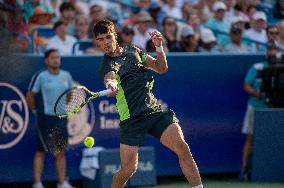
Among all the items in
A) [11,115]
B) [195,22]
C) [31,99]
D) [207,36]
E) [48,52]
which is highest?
[195,22]

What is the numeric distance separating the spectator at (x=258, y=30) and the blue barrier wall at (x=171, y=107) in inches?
88.3

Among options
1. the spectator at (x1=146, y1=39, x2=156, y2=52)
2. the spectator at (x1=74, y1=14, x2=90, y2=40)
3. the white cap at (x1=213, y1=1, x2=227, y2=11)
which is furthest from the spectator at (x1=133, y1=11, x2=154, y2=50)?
the white cap at (x1=213, y1=1, x2=227, y2=11)

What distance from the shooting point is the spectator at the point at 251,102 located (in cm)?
1289

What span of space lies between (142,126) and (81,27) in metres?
4.74

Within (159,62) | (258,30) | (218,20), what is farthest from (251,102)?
(159,62)

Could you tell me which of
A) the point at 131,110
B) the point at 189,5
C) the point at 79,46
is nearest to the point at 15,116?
the point at 79,46

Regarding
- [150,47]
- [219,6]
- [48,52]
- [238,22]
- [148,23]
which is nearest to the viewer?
[48,52]

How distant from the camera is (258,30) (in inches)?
607

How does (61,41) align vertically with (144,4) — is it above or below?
below

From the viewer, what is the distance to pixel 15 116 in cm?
1212

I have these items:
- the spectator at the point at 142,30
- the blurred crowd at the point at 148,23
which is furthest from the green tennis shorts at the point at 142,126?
Result: the spectator at the point at 142,30

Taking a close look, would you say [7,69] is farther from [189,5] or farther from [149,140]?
[189,5]

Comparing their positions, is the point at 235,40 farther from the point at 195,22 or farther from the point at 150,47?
the point at 150,47

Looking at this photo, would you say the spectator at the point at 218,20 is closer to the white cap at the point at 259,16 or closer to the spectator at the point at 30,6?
the white cap at the point at 259,16
